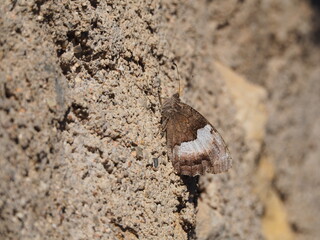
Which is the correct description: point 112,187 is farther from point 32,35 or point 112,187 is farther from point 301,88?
point 301,88

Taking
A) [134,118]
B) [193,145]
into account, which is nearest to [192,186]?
[193,145]

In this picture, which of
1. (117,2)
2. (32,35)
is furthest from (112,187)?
(117,2)

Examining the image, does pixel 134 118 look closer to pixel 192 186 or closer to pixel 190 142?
pixel 190 142

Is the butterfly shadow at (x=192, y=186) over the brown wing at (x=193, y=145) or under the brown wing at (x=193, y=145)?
under

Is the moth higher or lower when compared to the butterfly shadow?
higher

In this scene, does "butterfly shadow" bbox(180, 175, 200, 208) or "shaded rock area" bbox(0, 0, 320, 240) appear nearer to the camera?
"shaded rock area" bbox(0, 0, 320, 240)
